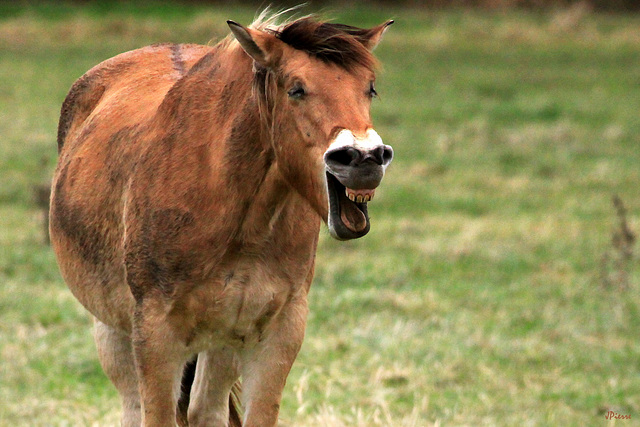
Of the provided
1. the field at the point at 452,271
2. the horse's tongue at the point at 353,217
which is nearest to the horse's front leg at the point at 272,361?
the horse's tongue at the point at 353,217

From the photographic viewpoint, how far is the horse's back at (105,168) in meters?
3.86

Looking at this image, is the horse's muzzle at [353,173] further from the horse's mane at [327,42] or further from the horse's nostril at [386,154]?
the horse's mane at [327,42]

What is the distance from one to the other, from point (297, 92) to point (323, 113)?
13cm

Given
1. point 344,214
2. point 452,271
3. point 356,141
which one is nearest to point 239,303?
point 344,214

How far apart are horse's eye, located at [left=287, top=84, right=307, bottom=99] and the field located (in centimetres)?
89

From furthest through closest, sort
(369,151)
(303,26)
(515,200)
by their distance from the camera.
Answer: (515,200) < (303,26) < (369,151)

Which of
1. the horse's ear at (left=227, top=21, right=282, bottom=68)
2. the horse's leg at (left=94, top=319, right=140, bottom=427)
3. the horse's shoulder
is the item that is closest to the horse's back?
the horse's shoulder

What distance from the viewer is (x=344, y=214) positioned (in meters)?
3.04

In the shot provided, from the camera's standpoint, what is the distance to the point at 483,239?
31.6 ft

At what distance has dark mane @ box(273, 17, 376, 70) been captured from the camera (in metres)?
3.13

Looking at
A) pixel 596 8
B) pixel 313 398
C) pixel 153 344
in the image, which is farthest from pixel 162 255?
pixel 596 8

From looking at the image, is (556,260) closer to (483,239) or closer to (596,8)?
(483,239)

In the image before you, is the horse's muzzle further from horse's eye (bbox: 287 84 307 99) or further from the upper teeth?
horse's eye (bbox: 287 84 307 99)

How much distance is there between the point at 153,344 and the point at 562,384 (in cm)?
356
